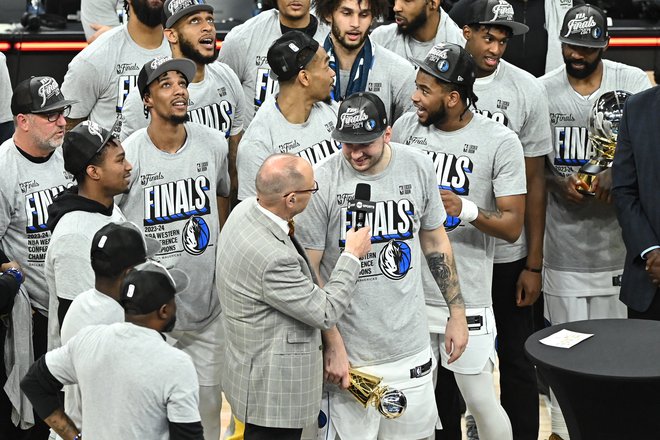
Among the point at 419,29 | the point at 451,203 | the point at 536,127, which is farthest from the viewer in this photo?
the point at 419,29

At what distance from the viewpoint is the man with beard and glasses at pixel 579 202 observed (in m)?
5.92

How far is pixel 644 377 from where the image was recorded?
160 inches

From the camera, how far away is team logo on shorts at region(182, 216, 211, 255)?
5.30m

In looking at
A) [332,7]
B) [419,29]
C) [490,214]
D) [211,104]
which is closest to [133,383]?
[490,214]

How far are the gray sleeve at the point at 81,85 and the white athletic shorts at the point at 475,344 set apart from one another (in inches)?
85.2

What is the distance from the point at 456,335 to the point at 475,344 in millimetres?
361

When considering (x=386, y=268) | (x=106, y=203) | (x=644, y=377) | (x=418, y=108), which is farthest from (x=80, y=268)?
(x=644, y=377)

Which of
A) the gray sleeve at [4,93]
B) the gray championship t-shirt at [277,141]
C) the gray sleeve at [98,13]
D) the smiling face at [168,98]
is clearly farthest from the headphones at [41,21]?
the gray championship t-shirt at [277,141]

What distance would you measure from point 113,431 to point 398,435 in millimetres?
1484

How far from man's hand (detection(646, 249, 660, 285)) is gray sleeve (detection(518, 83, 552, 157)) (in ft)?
2.73

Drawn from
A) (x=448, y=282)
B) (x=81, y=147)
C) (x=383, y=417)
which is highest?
(x=81, y=147)

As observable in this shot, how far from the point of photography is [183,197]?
5.30 m

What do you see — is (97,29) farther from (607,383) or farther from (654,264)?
(607,383)

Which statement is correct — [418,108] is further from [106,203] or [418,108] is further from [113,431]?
[113,431]
